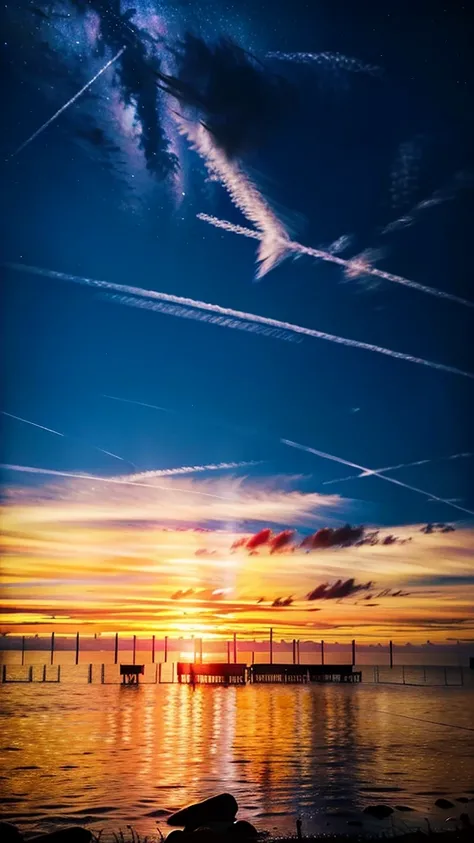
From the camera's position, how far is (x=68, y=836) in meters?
6.27

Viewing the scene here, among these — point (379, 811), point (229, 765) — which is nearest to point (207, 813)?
point (379, 811)

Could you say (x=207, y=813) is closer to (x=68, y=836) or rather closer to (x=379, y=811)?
(x=68, y=836)

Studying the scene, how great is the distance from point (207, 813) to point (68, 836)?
4.54 ft

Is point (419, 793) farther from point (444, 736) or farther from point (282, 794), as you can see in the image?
point (444, 736)

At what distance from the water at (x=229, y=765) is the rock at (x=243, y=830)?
14.7 inches

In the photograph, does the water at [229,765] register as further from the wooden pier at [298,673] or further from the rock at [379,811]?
the wooden pier at [298,673]

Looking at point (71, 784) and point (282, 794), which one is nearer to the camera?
point (282, 794)

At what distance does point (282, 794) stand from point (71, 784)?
92.8 inches

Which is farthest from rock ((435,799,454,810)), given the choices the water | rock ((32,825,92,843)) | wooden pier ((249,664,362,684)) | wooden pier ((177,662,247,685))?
wooden pier ((249,664,362,684))

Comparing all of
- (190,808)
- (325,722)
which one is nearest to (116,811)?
(190,808)

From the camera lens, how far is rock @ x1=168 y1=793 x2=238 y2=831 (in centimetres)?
713

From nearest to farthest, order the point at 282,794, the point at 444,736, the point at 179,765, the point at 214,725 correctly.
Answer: the point at 282,794 → the point at 179,765 → the point at 444,736 → the point at 214,725

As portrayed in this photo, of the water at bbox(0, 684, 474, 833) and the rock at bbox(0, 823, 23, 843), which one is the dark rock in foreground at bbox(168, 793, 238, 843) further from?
the rock at bbox(0, 823, 23, 843)

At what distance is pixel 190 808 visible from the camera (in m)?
7.25
